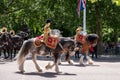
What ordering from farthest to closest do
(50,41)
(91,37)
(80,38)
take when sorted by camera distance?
(80,38)
(91,37)
(50,41)

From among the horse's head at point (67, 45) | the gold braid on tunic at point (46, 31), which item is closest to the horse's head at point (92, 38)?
the horse's head at point (67, 45)

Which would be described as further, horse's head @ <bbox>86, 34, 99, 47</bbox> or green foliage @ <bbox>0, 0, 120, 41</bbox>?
green foliage @ <bbox>0, 0, 120, 41</bbox>

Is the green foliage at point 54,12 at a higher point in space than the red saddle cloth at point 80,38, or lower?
higher

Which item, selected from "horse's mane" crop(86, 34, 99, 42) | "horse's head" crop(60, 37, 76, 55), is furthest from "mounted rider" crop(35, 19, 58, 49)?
"horse's mane" crop(86, 34, 99, 42)

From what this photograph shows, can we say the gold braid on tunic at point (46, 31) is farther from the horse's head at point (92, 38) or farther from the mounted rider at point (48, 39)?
the horse's head at point (92, 38)

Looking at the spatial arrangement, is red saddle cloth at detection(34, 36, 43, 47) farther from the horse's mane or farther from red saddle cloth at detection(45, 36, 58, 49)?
the horse's mane

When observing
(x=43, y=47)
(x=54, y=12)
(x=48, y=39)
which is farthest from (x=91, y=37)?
(x=54, y=12)

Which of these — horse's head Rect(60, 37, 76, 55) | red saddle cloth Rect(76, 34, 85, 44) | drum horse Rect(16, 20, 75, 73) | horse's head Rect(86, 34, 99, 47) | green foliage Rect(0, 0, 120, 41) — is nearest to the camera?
drum horse Rect(16, 20, 75, 73)

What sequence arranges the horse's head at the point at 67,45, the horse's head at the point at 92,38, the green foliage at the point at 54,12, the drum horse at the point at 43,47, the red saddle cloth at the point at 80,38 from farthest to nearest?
the green foliage at the point at 54,12 < the red saddle cloth at the point at 80,38 < the horse's head at the point at 92,38 < the horse's head at the point at 67,45 < the drum horse at the point at 43,47

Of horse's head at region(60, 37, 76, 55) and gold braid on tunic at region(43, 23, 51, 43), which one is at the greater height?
gold braid on tunic at region(43, 23, 51, 43)

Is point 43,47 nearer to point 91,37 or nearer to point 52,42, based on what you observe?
point 52,42

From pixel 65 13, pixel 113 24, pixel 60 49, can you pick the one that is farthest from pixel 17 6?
pixel 60 49

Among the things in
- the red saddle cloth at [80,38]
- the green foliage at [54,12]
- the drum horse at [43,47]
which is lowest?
the drum horse at [43,47]

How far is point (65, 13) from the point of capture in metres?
46.2
